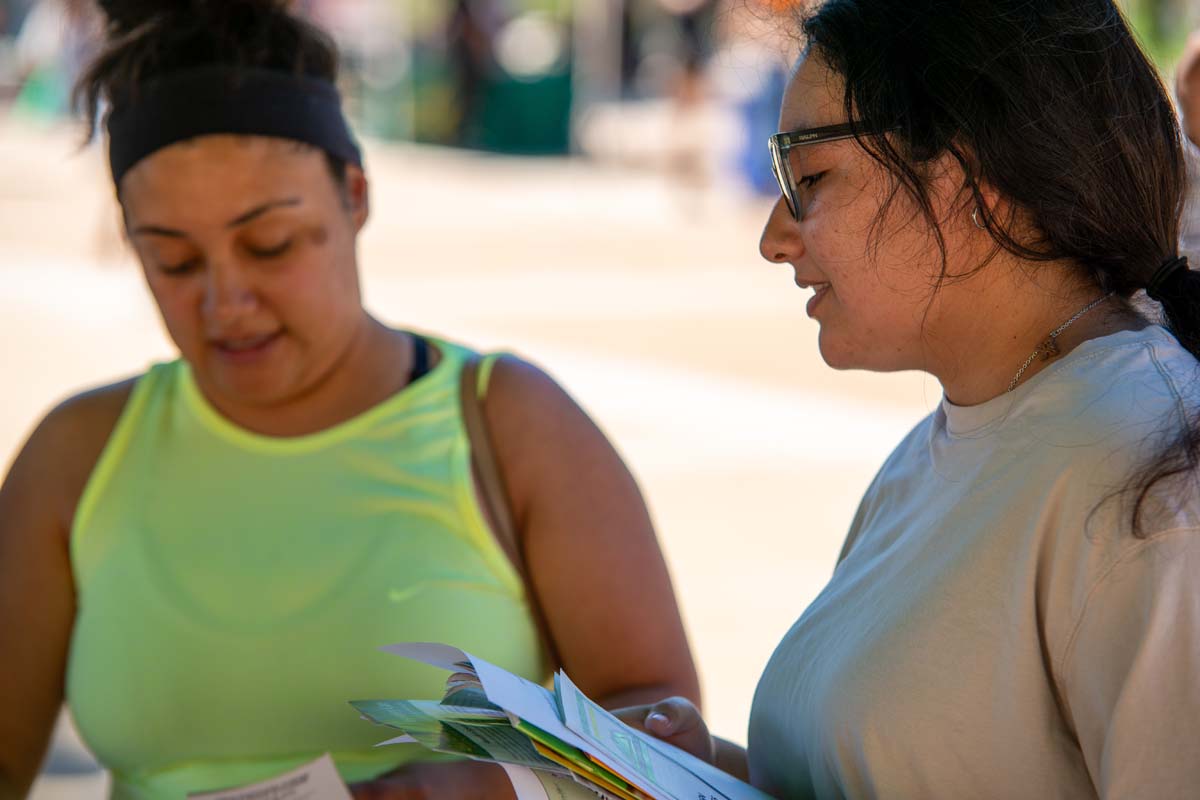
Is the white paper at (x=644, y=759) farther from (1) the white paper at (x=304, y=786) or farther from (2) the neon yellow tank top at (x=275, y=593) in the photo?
(2) the neon yellow tank top at (x=275, y=593)

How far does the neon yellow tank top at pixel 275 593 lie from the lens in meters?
2.19

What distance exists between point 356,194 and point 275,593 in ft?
2.26

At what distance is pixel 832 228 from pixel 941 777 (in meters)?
0.58

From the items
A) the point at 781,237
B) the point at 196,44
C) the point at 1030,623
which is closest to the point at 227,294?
the point at 196,44

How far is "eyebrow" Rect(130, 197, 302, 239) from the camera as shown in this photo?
2346 millimetres

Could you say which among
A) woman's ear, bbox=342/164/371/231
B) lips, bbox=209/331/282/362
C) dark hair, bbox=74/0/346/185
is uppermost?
dark hair, bbox=74/0/346/185

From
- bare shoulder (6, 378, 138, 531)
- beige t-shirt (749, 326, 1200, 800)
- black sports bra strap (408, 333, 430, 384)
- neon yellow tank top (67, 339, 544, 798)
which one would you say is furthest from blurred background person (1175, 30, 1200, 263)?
bare shoulder (6, 378, 138, 531)

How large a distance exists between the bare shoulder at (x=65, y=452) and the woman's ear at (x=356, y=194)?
19.4 inches

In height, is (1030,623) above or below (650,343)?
below

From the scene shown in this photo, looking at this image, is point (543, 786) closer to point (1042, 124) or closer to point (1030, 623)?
point (1030, 623)

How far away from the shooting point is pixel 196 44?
8.16ft

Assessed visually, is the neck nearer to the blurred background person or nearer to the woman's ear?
the blurred background person

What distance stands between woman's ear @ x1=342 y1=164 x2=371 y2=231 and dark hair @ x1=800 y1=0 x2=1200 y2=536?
3.63 feet

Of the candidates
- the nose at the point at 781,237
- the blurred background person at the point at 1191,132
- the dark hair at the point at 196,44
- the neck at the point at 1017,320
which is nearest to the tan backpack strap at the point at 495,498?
the dark hair at the point at 196,44
